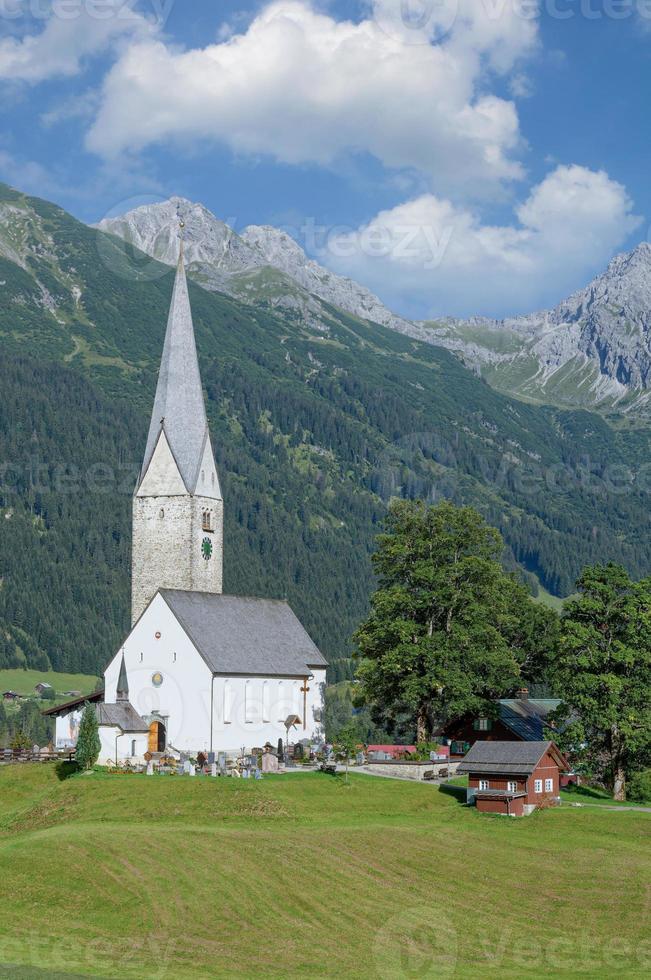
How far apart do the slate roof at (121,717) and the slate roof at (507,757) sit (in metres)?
21.0

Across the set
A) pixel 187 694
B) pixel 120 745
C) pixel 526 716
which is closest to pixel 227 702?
pixel 187 694

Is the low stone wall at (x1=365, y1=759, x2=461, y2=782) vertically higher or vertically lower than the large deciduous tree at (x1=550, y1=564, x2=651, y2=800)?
lower

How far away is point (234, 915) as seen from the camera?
4362 cm

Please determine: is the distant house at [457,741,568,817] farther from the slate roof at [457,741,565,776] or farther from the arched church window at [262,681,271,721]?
the arched church window at [262,681,271,721]

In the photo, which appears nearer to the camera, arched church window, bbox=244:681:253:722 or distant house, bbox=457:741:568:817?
distant house, bbox=457:741:568:817

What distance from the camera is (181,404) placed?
323 feet

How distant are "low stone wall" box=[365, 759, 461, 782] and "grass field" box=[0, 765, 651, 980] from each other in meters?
8.19

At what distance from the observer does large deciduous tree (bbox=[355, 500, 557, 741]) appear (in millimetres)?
76562

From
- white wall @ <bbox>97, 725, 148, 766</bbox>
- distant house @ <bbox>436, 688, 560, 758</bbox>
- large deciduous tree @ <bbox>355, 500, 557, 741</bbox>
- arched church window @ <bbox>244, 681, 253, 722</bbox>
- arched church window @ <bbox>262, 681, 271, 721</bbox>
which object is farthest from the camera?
arched church window @ <bbox>262, 681, 271, 721</bbox>

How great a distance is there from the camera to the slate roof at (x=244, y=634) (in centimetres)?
8225

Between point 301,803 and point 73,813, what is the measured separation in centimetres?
1085

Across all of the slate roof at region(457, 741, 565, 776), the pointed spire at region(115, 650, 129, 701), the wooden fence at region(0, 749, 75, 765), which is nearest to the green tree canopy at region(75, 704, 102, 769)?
the wooden fence at region(0, 749, 75, 765)

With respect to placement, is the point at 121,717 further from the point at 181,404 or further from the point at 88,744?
the point at 181,404

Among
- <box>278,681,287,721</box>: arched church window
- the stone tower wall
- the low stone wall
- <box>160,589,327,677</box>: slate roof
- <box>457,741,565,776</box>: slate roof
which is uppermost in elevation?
the stone tower wall
